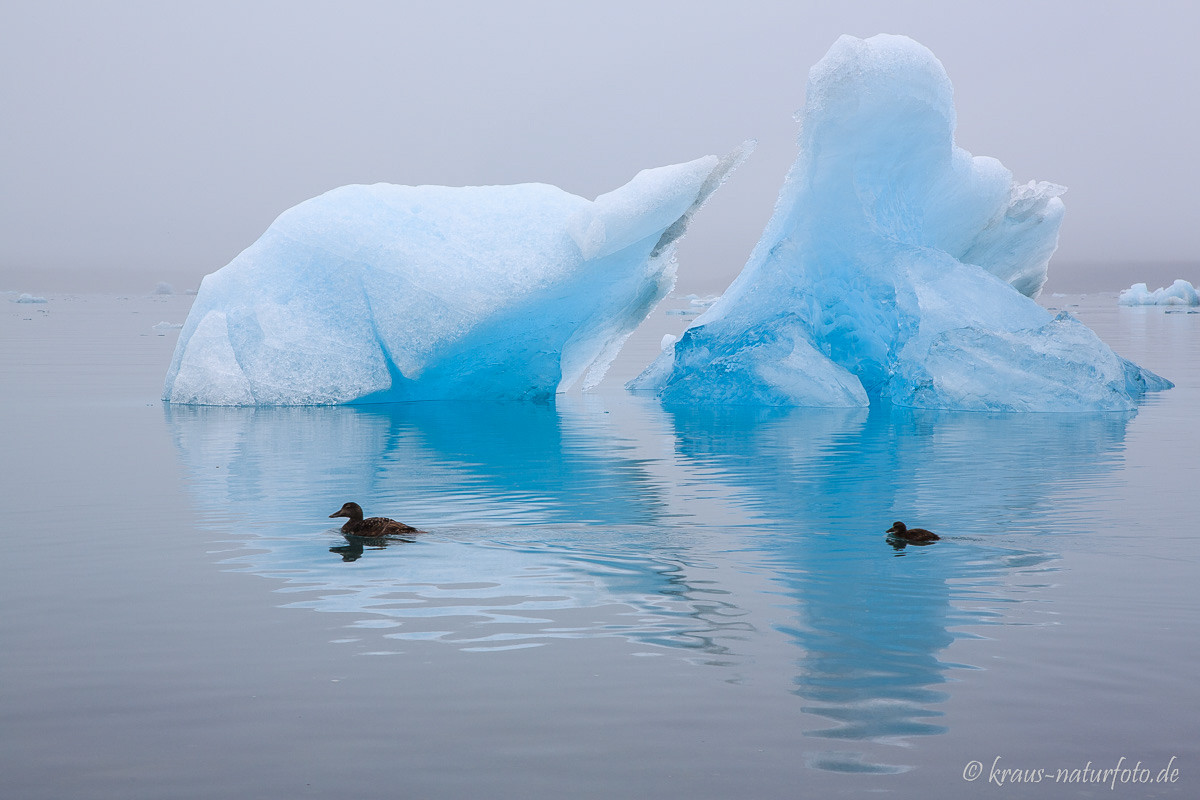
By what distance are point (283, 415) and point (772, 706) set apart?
1622 centimetres

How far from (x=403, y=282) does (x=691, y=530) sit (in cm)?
1243

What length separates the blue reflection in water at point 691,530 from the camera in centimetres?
685

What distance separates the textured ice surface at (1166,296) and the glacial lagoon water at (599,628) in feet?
237

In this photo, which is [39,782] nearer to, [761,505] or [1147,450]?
[761,505]

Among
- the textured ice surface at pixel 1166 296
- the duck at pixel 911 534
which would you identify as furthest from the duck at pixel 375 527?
the textured ice surface at pixel 1166 296

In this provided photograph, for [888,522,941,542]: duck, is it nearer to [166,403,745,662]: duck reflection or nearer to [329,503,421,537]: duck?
[166,403,745,662]: duck reflection

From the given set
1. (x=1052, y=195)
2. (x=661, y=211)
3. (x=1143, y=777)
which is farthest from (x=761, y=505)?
(x=1052, y=195)

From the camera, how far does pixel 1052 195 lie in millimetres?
27562

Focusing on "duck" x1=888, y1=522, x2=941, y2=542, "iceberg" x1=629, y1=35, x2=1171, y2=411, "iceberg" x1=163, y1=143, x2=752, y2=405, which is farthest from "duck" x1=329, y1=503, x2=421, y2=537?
"iceberg" x1=629, y1=35, x2=1171, y2=411

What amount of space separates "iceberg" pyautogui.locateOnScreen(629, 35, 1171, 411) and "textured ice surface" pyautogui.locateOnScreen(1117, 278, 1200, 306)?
62.2 meters

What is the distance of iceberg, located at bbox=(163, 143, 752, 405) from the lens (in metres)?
21.3

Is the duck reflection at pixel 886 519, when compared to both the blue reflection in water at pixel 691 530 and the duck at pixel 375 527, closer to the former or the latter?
the blue reflection in water at pixel 691 530

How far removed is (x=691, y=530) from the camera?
10227 mm

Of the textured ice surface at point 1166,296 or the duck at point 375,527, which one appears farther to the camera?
the textured ice surface at point 1166,296
